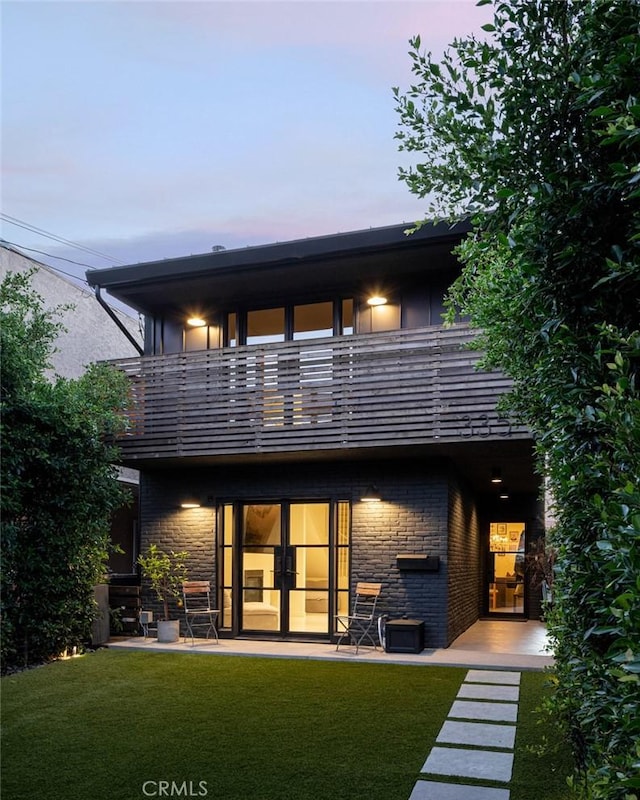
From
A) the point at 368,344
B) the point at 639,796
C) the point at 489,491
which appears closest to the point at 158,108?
the point at 368,344

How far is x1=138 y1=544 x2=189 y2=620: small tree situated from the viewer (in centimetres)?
1096

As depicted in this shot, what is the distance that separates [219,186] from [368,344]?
3.57 meters

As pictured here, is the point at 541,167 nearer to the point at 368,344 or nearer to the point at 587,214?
the point at 587,214

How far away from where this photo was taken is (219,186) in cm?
1103

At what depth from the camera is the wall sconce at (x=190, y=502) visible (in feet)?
37.7

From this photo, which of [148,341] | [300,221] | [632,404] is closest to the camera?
[632,404]

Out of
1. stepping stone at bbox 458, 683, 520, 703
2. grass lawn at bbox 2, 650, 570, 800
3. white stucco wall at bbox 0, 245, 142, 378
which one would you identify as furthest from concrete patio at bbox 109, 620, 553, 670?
white stucco wall at bbox 0, 245, 142, 378

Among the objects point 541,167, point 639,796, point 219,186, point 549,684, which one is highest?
point 219,186

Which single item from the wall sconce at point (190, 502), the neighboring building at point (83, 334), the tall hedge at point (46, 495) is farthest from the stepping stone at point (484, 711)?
the neighboring building at point (83, 334)

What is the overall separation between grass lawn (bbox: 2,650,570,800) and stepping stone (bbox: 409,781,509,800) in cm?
9

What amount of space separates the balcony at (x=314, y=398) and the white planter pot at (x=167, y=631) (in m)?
2.44

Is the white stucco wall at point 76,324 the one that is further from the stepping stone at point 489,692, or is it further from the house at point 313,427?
the stepping stone at point 489,692

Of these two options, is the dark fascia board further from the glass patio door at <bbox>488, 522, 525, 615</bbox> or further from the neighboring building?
the glass patio door at <bbox>488, 522, 525, 615</bbox>

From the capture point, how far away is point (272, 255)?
34.2 feet
